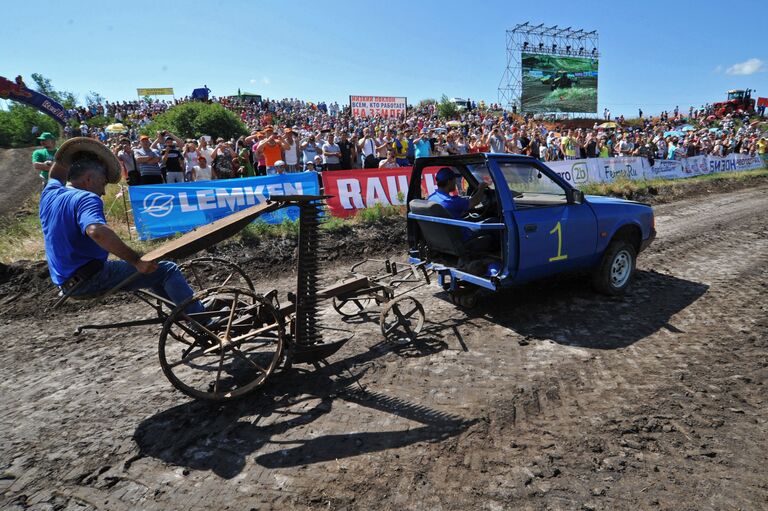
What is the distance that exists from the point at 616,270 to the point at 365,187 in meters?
6.35

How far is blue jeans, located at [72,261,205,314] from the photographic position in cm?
360

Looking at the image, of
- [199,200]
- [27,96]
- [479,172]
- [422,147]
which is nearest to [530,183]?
[479,172]

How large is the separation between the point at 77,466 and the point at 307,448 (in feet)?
5.10

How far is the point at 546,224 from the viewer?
5.07m

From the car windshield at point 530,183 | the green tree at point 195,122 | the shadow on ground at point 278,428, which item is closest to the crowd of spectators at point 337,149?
the green tree at point 195,122

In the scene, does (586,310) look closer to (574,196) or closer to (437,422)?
(574,196)

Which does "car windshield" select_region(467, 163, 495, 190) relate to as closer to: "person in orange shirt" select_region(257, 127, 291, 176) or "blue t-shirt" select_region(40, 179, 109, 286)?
"blue t-shirt" select_region(40, 179, 109, 286)

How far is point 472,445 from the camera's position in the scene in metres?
3.05

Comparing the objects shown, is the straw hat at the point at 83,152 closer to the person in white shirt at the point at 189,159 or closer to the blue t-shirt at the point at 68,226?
the blue t-shirt at the point at 68,226

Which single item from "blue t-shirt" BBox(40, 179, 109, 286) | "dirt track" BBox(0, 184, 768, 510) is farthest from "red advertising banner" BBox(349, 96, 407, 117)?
"blue t-shirt" BBox(40, 179, 109, 286)

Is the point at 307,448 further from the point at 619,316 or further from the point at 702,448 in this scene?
the point at 619,316

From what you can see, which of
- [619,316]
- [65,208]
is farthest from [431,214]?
[65,208]

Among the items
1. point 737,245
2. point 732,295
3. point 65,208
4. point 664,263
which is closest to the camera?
point 65,208

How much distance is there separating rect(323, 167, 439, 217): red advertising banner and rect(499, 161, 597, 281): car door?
4698mm
